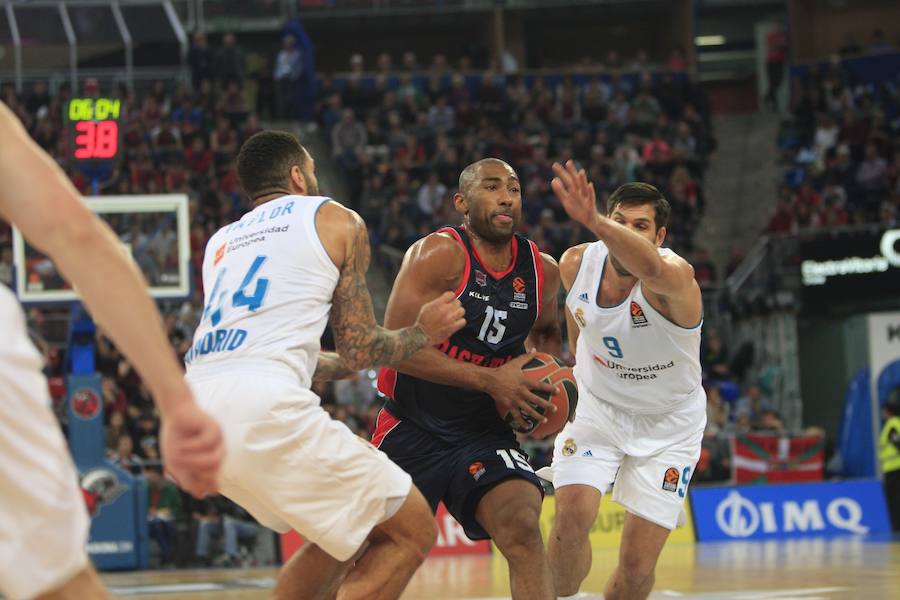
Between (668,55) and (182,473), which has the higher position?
(668,55)

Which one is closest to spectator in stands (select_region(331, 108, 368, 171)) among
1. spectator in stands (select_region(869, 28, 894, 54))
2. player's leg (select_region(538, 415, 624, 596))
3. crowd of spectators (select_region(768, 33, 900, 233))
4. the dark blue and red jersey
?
crowd of spectators (select_region(768, 33, 900, 233))

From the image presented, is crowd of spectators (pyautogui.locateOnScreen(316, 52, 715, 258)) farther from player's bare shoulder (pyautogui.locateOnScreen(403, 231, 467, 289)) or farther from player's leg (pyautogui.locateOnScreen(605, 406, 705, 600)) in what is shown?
player's bare shoulder (pyautogui.locateOnScreen(403, 231, 467, 289))

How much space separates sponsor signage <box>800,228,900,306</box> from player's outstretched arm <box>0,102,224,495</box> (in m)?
17.4

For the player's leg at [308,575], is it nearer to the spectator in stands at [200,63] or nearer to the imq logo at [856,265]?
the imq logo at [856,265]

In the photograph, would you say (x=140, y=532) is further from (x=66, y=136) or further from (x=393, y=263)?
(x=393, y=263)

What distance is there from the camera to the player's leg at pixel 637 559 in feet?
19.4

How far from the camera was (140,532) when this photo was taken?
1318 centimetres

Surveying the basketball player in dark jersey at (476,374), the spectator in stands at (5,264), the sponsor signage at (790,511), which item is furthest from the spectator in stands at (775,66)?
the basketball player in dark jersey at (476,374)

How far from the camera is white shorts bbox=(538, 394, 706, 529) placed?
6066 millimetres

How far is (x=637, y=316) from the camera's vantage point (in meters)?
6.10

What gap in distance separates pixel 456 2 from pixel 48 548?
24.8 m

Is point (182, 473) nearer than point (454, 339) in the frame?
Yes

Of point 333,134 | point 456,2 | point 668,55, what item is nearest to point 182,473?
point 333,134

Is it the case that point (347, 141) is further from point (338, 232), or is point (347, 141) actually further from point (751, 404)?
point (338, 232)
